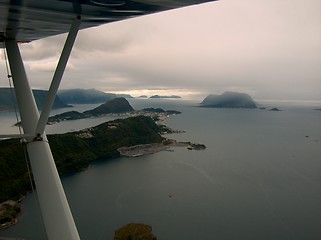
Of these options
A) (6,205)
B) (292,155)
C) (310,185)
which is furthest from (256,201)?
(6,205)

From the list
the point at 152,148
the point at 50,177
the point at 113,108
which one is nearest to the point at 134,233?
the point at 50,177

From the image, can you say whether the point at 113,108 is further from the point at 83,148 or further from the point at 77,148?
the point at 77,148

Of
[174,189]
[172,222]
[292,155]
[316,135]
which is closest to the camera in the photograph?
[172,222]

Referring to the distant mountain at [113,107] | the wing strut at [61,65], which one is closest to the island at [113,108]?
the distant mountain at [113,107]

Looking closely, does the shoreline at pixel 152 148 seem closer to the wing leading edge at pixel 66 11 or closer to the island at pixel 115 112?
the wing leading edge at pixel 66 11

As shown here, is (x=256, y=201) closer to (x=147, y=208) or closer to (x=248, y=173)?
(x=248, y=173)

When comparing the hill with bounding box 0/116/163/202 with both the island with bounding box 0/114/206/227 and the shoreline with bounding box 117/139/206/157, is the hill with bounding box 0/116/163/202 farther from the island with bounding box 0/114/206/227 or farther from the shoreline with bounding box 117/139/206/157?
the shoreline with bounding box 117/139/206/157

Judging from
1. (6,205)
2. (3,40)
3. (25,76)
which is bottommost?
(6,205)
